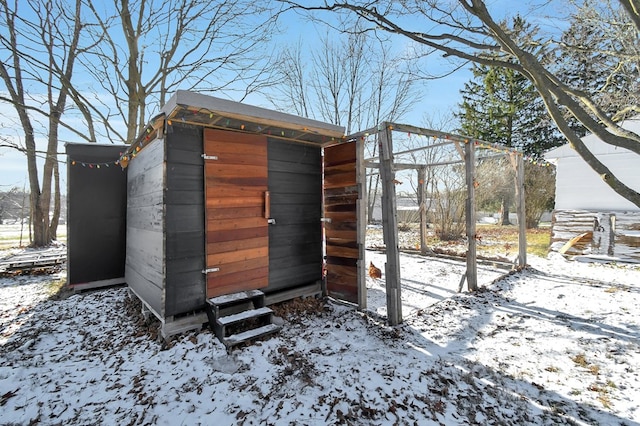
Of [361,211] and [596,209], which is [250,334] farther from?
[596,209]

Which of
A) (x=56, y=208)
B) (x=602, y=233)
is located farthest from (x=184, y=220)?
(x=56, y=208)

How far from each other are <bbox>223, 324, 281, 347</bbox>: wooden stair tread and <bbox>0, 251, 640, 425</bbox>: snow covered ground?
0.10 metres

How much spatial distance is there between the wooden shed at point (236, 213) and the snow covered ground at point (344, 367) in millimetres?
411

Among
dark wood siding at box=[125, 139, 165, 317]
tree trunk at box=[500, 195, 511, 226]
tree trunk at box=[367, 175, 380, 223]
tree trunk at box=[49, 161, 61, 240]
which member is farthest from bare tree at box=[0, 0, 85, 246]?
tree trunk at box=[500, 195, 511, 226]

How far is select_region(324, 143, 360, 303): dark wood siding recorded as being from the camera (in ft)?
14.0

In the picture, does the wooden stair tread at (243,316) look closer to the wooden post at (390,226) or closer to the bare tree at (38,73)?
the wooden post at (390,226)

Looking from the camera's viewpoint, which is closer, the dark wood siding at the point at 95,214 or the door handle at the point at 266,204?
the door handle at the point at 266,204

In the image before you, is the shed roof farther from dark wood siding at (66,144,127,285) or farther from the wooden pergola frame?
dark wood siding at (66,144,127,285)

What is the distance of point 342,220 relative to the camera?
173 inches

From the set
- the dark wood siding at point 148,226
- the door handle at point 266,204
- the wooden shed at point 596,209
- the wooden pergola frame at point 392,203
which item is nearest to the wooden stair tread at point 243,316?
the dark wood siding at point 148,226

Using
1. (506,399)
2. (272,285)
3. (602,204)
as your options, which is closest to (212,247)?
(272,285)

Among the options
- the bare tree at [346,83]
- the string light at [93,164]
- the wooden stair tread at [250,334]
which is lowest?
the wooden stair tread at [250,334]

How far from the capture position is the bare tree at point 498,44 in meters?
2.80

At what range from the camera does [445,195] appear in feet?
37.2
